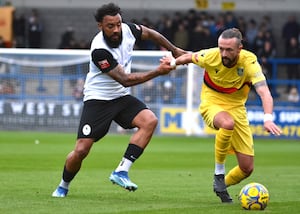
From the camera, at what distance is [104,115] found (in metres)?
11.1

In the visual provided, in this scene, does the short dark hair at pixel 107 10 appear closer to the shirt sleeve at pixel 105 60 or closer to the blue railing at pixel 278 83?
the shirt sleeve at pixel 105 60

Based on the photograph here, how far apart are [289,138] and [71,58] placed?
6.75 metres

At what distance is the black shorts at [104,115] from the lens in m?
11.0

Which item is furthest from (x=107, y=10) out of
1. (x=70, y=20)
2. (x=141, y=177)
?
(x=70, y=20)

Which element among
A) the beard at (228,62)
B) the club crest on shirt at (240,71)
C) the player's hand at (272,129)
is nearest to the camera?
the player's hand at (272,129)

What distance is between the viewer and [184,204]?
35.1 feet

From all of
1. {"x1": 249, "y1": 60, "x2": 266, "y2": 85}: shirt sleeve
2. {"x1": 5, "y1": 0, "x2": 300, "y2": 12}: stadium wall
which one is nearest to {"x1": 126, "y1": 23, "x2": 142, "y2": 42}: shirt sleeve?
{"x1": 249, "y1": 60, "x2": 266, "y2": 85}: shirt sleeve

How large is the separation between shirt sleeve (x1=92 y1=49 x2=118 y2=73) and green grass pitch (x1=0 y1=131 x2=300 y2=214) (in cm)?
166

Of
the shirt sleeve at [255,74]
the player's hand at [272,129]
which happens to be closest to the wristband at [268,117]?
the player's hand at [272,129]

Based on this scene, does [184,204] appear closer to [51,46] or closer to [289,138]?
[289,138]

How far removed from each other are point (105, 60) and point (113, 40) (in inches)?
11.0

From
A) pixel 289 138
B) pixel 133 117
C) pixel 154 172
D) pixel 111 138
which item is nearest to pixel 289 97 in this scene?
pixel 289 138

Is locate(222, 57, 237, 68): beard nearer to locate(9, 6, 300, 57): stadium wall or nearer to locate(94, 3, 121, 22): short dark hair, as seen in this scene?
locate(94, 3, 121, 22): short dark hair

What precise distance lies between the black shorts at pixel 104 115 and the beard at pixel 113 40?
2.33 feet
